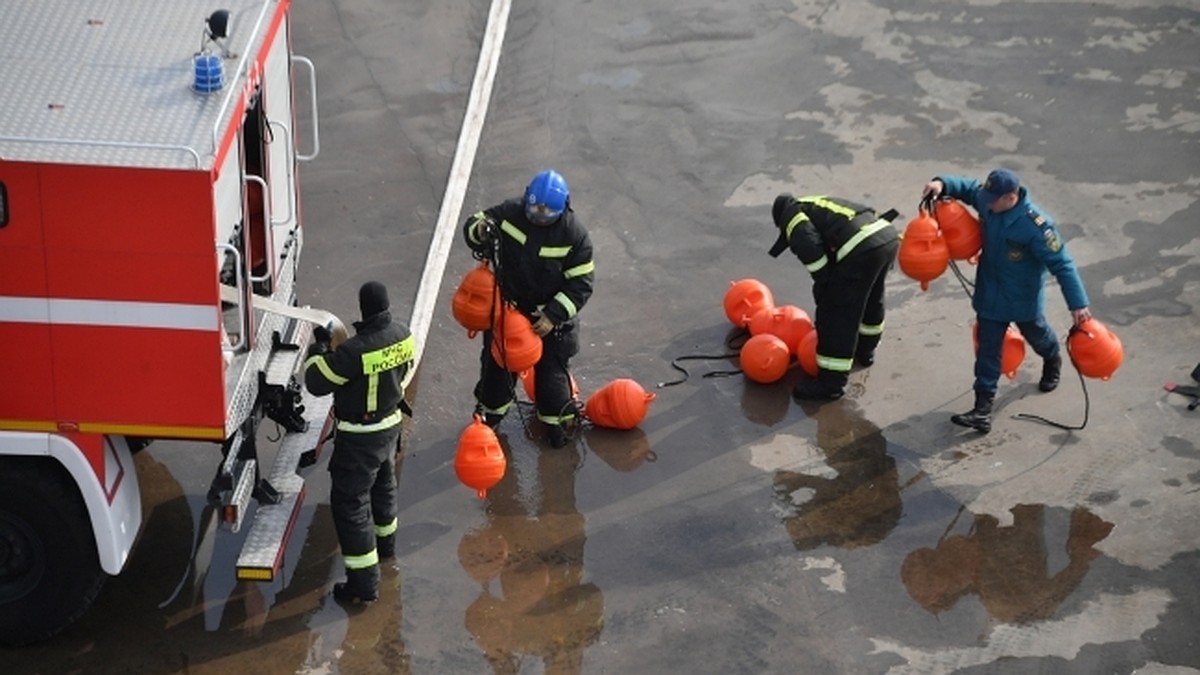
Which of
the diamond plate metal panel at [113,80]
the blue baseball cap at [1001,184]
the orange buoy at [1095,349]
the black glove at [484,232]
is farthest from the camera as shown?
the orange buoy at [1095,349]

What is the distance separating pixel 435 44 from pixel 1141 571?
8.04m

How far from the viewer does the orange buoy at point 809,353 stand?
10.8 meters

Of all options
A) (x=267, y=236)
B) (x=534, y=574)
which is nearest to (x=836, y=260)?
(x=534, y=574)

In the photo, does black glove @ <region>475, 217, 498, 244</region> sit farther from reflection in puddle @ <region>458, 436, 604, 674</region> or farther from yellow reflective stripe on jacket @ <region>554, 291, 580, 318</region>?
reflection in puddle @ <region>458, 436, 604, 674</region>

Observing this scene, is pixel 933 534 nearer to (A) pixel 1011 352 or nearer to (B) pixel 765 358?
(A) pixel 1011 352

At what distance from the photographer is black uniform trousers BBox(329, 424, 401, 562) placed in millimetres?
8586

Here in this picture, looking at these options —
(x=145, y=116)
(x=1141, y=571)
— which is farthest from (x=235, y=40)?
(x=1141, y=571)

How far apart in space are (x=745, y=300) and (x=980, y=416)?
179 centimetres

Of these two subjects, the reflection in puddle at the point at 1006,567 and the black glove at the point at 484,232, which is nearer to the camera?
the reflection in puddle at the point at 1006,567

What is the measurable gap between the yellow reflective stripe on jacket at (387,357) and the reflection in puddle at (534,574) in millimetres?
1358

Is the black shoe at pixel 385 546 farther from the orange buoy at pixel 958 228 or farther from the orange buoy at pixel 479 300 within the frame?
the orange buoy at pixel 958 228

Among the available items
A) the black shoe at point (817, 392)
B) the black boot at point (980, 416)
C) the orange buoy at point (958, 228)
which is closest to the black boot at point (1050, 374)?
the black boot at point (980, 416)

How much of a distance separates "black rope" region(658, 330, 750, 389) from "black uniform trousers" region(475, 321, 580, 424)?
0.90 metres

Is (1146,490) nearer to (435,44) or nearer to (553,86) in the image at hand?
(553,86)
